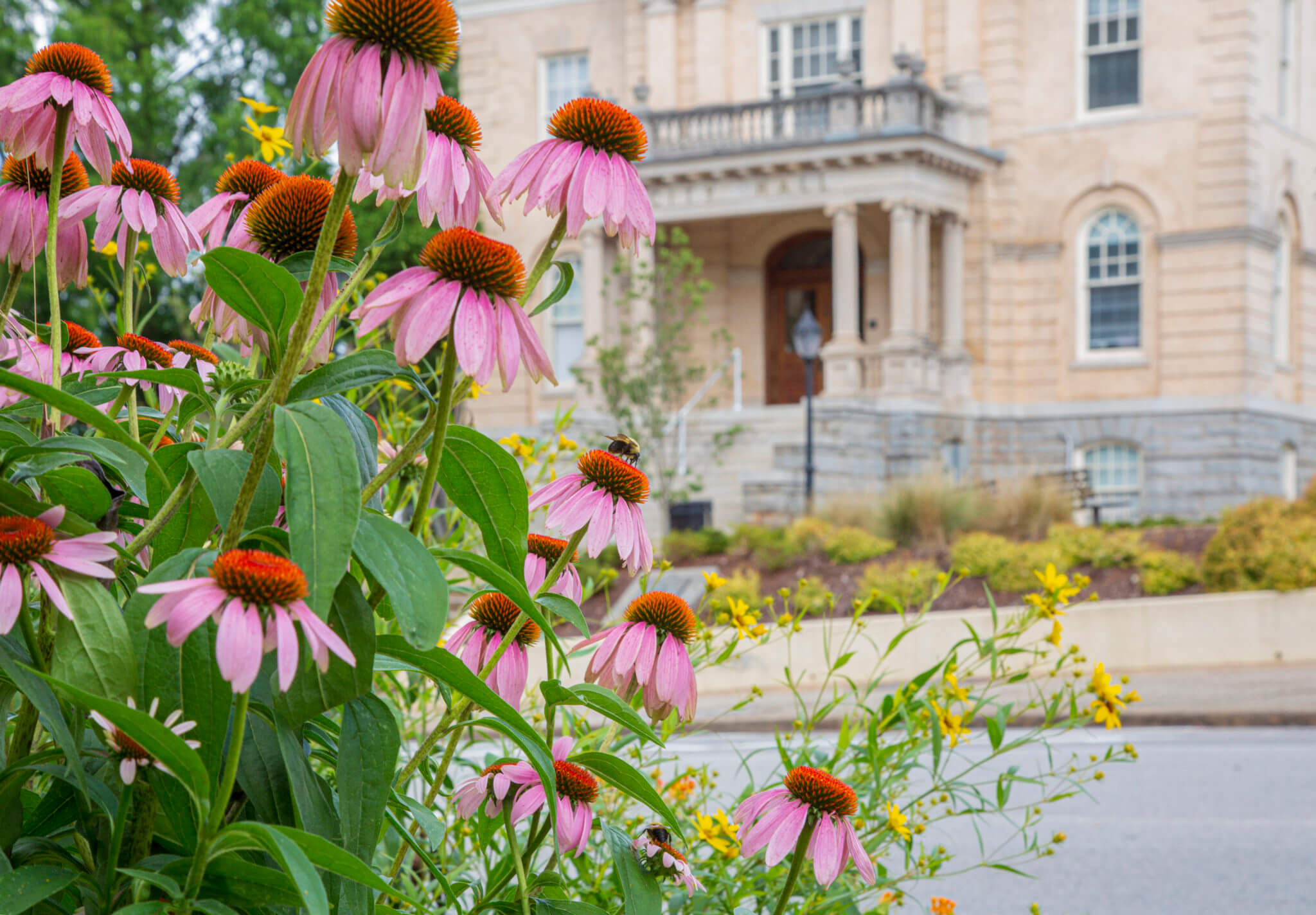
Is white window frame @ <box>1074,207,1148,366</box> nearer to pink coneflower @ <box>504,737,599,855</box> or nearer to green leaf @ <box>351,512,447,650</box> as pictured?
pink coneflower @ <box>504,737,599,855</box>

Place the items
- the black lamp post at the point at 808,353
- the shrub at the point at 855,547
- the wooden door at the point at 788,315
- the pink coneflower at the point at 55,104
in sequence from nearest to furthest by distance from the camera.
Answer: the pink coneflower at the point at 55,104 → the shrub at the point at 855,547 → the black lamp post at the point at 808,353 → the wooden door at the point at 788,315

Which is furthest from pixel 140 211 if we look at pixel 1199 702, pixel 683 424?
pixel 683 424

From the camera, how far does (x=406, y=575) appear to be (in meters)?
1.33

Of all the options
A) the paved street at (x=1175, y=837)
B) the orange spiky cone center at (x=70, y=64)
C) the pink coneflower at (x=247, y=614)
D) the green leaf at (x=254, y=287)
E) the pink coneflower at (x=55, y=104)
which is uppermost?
the orange spiky cone center at (x=70, y=64)

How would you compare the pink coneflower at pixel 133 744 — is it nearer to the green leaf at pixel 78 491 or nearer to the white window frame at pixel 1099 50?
the green leaf at pixel 78 491

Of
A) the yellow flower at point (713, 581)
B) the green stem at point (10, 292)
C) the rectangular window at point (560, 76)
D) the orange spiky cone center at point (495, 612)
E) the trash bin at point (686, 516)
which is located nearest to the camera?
the green stem at point (10, 292)

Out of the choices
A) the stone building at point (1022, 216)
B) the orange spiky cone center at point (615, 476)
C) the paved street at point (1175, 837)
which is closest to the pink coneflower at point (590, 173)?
the orange spiky cone center at point (615, 476)

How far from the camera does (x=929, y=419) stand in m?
23.6

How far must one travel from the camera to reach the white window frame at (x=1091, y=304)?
24797 millimetres

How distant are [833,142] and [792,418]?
5.10 meters

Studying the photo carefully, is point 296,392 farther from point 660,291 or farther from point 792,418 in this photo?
point 660,291

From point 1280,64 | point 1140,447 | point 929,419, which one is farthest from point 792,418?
point 1280,64

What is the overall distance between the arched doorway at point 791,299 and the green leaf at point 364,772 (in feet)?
87.6

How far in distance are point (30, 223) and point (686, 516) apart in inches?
665
